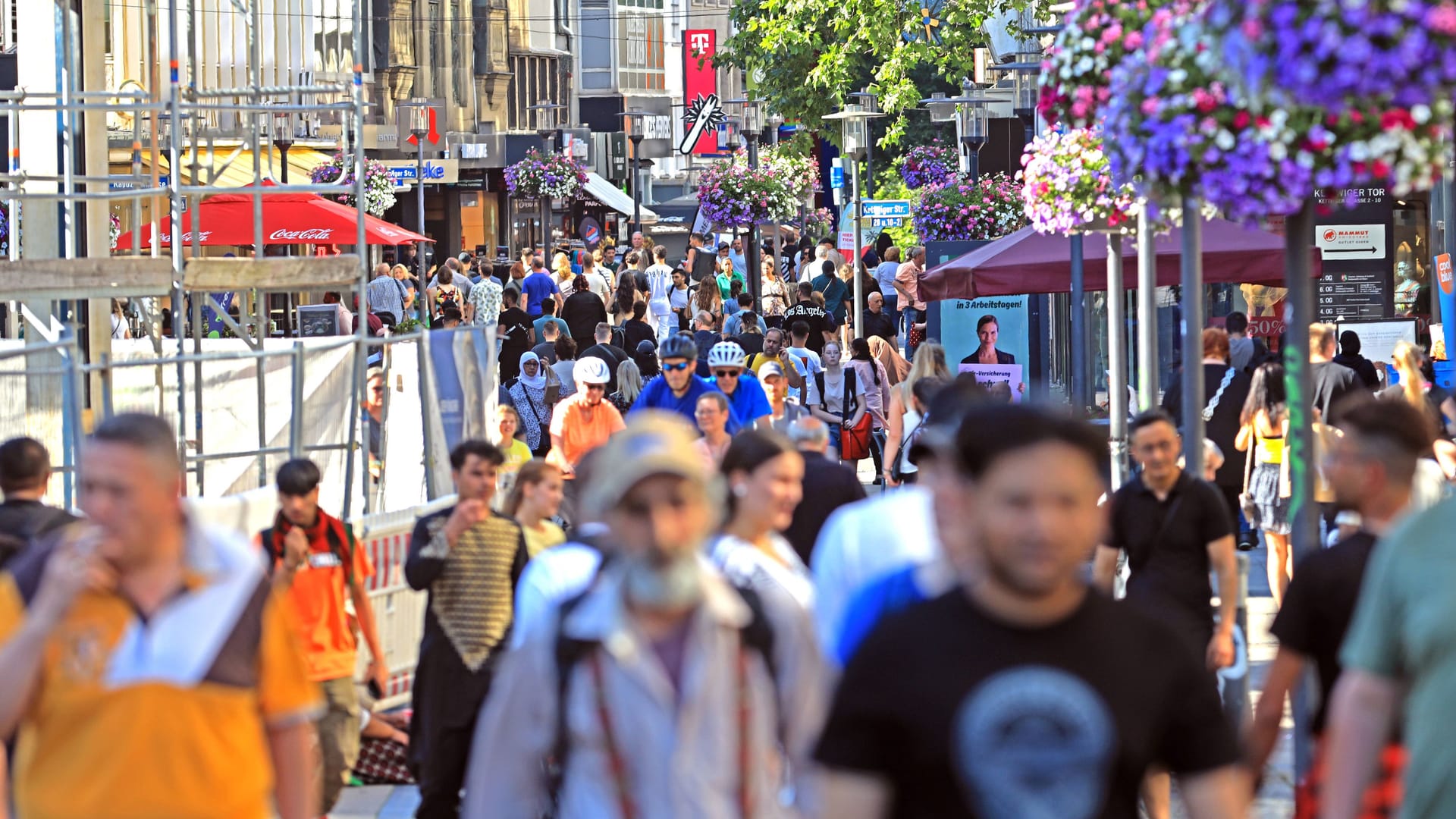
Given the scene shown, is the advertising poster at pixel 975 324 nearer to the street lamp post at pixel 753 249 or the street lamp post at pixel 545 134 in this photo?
the street lamp post at pixel 753 249

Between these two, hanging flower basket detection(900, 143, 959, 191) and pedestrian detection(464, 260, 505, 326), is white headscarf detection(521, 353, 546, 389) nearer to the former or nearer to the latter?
pedestrian detection(464, 260, 505, 326)

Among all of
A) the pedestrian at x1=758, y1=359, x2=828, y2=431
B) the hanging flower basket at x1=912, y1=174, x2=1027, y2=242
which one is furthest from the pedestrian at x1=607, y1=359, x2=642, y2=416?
the hanging flower basket at x1=912, y1=174, x2=1027, y2=242

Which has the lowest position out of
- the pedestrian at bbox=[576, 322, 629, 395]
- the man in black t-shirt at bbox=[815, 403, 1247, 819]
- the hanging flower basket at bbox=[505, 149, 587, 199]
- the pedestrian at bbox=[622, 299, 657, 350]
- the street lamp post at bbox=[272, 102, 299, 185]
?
the man in black t-shirt at bbox=[815, 403, 1247, 819]

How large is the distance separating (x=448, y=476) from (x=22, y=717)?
25.5ft

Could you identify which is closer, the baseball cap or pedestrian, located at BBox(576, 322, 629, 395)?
the baseball cap

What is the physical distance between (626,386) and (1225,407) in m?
5.40

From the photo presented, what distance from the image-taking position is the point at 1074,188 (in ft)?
38.2

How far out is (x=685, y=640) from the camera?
420 centimetres

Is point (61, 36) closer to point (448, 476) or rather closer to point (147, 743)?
point (448, 476)

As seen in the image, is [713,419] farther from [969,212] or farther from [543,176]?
[543,176]

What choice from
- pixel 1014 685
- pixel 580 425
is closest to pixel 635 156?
pixel 580 425

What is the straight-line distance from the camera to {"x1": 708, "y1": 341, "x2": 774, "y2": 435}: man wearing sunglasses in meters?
12.5

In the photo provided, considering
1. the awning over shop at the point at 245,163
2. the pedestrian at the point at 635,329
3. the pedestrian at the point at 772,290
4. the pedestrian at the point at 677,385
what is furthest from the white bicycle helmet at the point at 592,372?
the pedestrian at the point at 772,290

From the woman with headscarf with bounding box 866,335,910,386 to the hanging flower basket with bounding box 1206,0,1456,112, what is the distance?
44.4 feet
